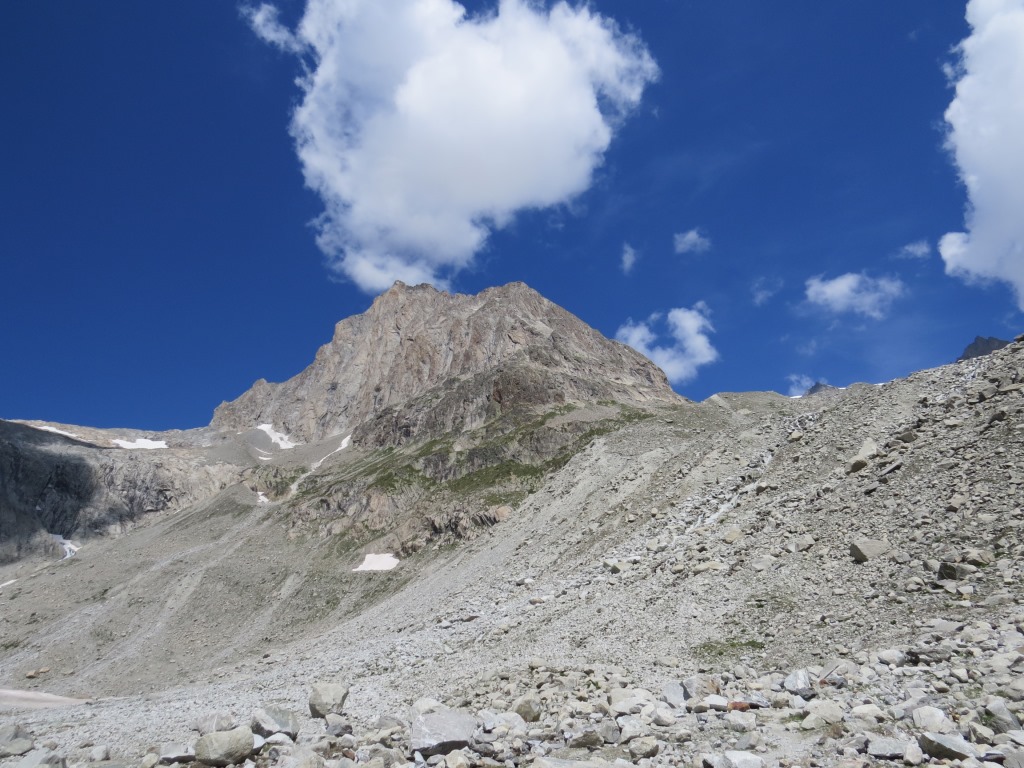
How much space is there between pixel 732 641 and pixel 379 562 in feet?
270

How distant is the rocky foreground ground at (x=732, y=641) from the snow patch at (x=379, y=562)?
169 ft

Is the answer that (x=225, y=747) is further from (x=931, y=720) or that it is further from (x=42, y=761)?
(x=931, y=720)

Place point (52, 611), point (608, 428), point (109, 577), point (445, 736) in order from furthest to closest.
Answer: point (608, 428) → point (109, 577) → point (52, 611) → point (445, 736)

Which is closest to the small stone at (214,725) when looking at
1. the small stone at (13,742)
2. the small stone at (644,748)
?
the small stone at (13,742)

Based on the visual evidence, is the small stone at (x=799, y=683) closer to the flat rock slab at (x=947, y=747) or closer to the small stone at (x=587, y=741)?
the flat rock slab at (x=947, y=747)

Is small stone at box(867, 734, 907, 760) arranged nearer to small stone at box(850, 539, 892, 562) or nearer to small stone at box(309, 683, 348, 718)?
small stone at box(850, 539, 892, 562)

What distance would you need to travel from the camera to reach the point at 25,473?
16138 centimetres

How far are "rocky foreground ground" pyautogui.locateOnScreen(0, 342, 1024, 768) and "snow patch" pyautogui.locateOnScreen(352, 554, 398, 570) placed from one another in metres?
51.5

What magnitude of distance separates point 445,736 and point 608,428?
381 ft

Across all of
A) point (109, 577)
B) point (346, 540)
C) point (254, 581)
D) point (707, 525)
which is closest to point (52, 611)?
point (109, 577)

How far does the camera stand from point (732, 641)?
2034cm

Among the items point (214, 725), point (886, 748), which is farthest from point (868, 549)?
point (214, 725)

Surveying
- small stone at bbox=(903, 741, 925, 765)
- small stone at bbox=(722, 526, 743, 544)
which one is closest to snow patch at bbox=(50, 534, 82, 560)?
small stone at bbox=(722, 526, 743, 544)

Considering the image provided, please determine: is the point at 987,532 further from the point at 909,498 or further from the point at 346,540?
the point at 346,540
